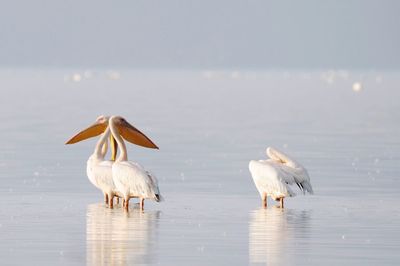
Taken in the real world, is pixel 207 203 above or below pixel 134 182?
below

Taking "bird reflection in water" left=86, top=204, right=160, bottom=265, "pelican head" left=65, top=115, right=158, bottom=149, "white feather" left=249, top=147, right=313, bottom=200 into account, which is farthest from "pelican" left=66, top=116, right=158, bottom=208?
"white feather" left=249, top=147, right=313, bottom=200

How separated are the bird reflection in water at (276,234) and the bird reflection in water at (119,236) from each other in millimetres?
795

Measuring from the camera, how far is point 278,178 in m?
14.8

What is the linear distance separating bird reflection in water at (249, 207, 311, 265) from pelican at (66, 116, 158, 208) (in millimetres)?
1408

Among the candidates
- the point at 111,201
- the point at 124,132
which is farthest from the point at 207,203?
the point at 124,132

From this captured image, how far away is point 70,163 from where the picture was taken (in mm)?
19562

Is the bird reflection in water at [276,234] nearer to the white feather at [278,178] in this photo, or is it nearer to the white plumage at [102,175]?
the white feather at [278,178]

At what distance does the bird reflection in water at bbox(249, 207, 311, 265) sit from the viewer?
1147 centimetres

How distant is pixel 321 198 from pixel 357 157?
5231 mm

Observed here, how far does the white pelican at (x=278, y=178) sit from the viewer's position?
48.4 feet

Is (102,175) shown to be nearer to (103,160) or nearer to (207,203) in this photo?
(103,160)

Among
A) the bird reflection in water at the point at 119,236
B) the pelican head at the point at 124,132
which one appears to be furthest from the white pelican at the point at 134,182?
the pelican head at the point at 124,132

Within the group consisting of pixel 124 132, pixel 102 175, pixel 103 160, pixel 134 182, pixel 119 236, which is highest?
pixel 124 132

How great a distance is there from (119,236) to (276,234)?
127 centimetres
